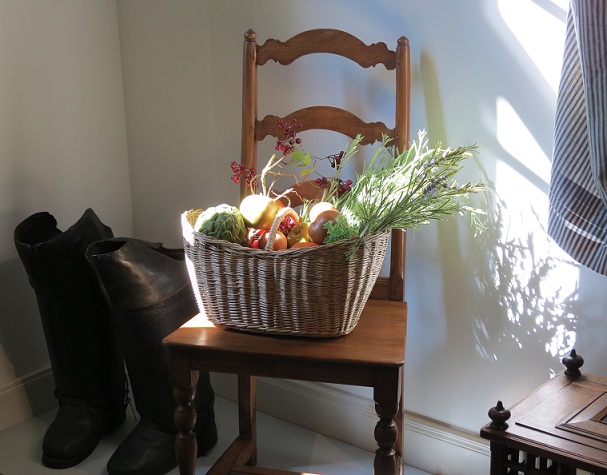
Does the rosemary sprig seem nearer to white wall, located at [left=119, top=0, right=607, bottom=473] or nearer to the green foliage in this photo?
the green foliage

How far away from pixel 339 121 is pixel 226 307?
21.2 inches

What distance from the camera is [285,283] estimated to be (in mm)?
1273

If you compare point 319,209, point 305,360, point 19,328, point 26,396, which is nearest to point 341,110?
point 319,209

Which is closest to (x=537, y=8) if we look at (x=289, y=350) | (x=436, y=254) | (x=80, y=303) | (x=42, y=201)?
(x=436, y=254)

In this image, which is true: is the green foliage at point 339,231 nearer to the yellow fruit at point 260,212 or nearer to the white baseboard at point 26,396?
the yellow fruit at point 260,212

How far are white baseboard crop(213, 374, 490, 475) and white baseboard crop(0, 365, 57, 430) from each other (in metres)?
0.51

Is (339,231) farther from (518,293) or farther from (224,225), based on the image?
(518,293)

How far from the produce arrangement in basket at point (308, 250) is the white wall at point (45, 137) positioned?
889 millimetres

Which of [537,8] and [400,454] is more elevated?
[537,8]

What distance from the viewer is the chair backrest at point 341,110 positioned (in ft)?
5.11

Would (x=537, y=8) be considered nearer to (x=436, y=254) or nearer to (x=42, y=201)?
(x=436, y=254)

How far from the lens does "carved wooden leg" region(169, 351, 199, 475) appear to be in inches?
54.0

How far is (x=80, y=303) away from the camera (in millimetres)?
1857

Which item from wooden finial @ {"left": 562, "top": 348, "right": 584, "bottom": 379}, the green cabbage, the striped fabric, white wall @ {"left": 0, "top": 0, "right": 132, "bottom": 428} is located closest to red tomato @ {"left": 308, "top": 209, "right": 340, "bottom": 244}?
the green cabbage
